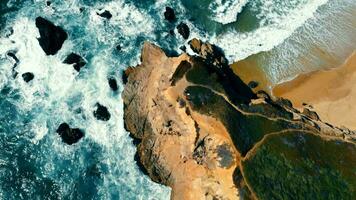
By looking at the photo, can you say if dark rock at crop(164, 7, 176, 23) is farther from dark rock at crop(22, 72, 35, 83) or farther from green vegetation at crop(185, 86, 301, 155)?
dark rock at crop(22, 72, 35, 83)

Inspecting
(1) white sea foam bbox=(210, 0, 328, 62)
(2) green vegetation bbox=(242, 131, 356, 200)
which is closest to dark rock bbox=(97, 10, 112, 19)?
(1) white sea foam bbox=(210, 0, 328, 62)

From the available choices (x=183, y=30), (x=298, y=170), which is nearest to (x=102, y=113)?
(x=183, y=30)

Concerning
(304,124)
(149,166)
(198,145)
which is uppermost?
(304,124)

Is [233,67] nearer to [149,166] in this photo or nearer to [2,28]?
[149,166]

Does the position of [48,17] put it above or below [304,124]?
below

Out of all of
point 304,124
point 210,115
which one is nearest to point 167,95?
point 210,115

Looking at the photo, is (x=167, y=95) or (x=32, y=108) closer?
(x=167, y=95)

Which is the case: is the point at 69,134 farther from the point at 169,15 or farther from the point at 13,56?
the point at 169,15
